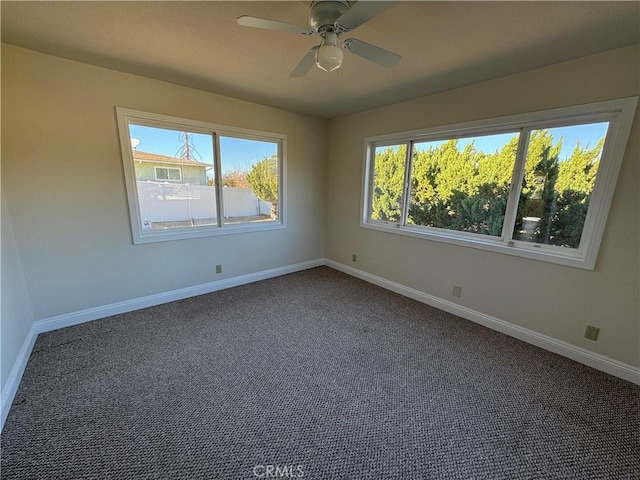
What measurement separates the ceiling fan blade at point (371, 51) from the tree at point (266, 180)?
2284 mm

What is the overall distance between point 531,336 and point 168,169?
13.1 feet

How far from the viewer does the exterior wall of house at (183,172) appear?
269cm

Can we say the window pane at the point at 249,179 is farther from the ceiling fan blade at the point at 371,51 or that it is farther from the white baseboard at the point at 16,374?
the ceiling fan blade at the point at 371,51

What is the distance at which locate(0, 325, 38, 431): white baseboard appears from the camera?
156 centimetres

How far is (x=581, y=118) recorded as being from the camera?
6.67 feet

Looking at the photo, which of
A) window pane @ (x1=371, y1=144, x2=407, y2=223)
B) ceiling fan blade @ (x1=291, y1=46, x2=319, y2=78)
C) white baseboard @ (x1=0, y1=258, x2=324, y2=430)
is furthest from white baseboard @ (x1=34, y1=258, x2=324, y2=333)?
ceiling fan blade @ (x1=291, y1=46, x2=319, y2=78)

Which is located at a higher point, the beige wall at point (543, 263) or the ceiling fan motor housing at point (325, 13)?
the ceiling fan motor housing at point (325, 13)

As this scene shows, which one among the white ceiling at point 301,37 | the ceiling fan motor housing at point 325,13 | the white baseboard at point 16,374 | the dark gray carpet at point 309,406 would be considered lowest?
the dark gray carpet at point 309,406

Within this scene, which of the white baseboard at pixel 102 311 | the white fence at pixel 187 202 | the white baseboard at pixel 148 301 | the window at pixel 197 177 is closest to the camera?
the white baseboard at pixel 102 311

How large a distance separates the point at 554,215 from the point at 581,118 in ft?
2.53

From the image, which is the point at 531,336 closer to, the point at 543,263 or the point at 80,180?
the point at 543,263

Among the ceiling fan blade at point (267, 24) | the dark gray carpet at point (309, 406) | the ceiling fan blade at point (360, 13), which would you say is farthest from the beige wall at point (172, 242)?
the ceiling fan blade at point (267, 24)

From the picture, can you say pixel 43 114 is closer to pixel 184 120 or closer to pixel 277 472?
pixel 184 120


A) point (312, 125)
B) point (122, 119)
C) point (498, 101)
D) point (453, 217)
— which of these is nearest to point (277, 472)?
point (453, 217)
